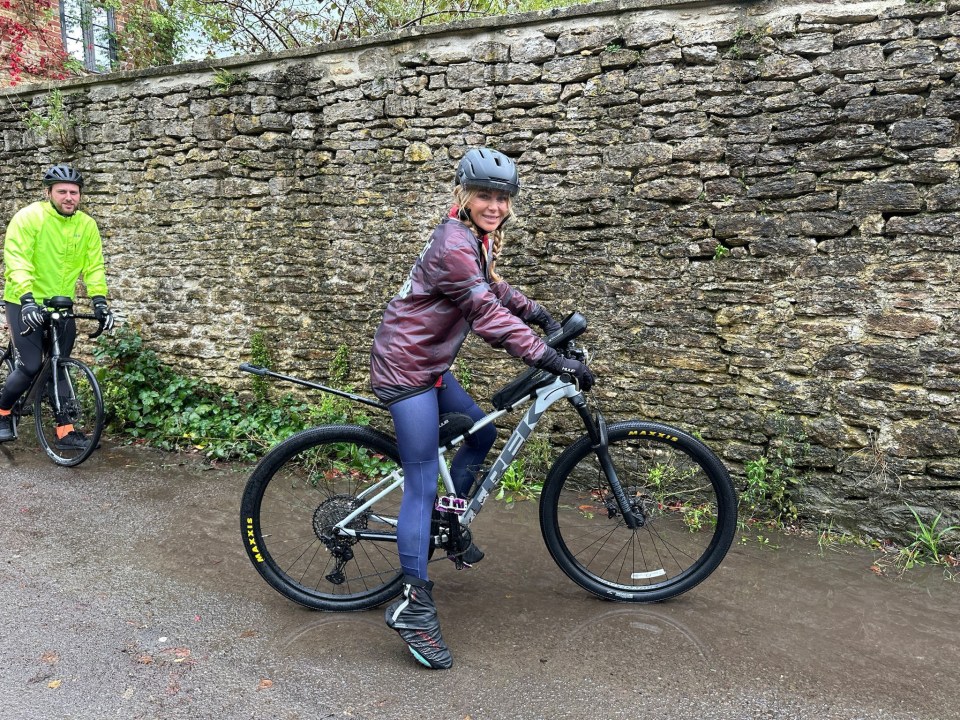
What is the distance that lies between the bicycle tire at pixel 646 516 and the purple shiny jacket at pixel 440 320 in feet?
2.42

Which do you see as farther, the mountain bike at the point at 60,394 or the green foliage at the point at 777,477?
the mountain bike at the point at 60,394

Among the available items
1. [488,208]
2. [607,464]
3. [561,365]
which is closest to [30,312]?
[488,208]

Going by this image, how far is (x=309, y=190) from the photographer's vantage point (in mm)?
5574

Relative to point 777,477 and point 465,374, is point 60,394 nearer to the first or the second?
point 465,374

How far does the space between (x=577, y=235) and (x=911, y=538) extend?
8.97ft

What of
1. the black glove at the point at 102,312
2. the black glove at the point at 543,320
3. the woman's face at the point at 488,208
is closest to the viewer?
the woman's face at the point at 488,208

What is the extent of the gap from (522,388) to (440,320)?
0.52 meters

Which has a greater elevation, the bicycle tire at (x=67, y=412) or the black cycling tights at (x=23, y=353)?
the black cycling tights at (x=23, y=353)

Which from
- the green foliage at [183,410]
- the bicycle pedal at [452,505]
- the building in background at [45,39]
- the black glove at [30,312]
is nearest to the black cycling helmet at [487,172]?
the bicycle pedal at [452,505]

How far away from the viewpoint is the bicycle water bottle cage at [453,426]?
10.3 ft

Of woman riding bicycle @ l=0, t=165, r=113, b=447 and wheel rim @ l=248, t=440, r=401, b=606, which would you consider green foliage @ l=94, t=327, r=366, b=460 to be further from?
wheel rim @ l=248, t=440, r=401, b=606

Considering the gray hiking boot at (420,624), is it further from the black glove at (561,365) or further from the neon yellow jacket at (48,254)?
the neon yellow jacket at (48,254)

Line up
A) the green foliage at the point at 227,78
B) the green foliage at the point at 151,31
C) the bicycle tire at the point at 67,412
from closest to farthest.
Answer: the bicycle tire at the point at 67,412 → the green foliage at the point at 227,78 → the green foliage at the point at 151,31

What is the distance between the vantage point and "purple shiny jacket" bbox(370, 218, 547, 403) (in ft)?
9.16
